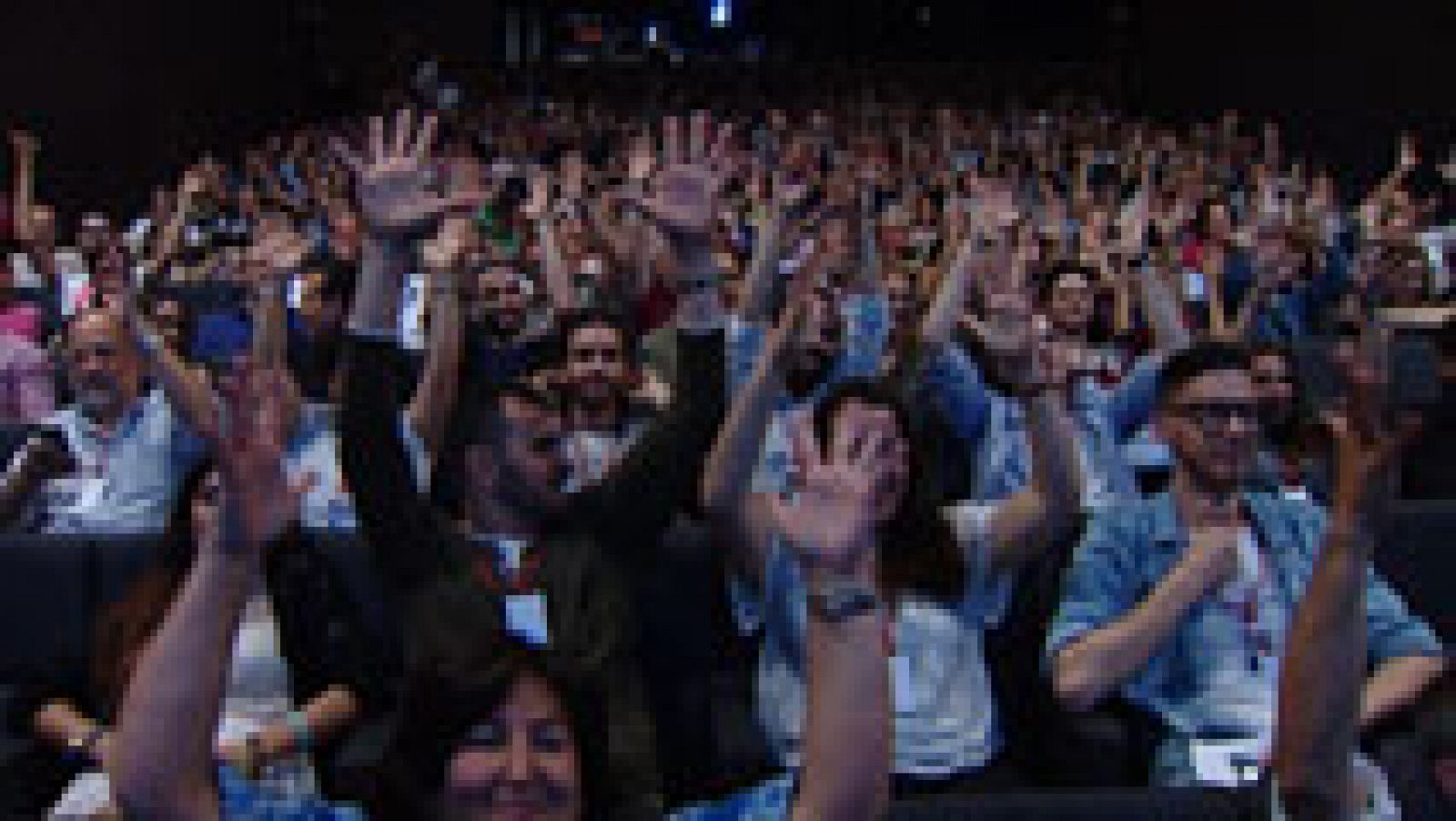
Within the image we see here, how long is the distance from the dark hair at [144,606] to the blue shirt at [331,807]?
37.8 inches

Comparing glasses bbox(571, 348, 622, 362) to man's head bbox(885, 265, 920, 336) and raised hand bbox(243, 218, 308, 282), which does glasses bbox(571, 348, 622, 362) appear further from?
man's head bbox(885, 265, 920, 336)

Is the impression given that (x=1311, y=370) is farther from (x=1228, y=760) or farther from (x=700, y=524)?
(x=1228, y=760)

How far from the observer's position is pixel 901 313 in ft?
17.7

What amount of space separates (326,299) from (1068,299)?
1902mm

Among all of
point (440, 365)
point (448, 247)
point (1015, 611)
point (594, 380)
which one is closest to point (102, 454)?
point (448, 247)

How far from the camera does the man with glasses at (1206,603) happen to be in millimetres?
2904

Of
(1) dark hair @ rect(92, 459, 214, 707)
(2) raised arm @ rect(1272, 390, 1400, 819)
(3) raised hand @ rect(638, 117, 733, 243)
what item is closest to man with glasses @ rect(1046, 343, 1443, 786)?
(3) raised hand @ rect(638, 117, 733, 243)

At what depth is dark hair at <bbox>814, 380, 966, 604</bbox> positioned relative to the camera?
306 centimetres

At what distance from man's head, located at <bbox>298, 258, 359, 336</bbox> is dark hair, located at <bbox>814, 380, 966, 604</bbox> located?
2.09 m

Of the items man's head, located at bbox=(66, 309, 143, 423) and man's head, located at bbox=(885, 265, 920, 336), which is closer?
man's head, located at bbox=(66, 309, 143, 423)

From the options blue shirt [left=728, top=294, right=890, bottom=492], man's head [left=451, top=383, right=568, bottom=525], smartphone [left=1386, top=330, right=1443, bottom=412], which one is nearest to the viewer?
smartphone [left=1386, top=330, right=1443, bottom=412]

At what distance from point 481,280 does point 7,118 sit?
10.0 metres

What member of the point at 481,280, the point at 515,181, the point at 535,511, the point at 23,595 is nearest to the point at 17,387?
the point at 481,280

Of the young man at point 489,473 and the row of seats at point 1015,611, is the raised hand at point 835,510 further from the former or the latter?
the row of seats at point 1015,611
